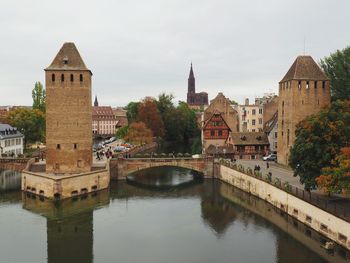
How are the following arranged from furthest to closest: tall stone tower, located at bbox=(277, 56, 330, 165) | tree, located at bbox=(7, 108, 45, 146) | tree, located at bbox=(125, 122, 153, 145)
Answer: tree, located at bbox=(125, 122, 153, 145) → tree, located at bbox=(7, 108, 45, 146) → tall stone tower, located at bbox=(277, 56, 330, 165)

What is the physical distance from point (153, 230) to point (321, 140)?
15.9m

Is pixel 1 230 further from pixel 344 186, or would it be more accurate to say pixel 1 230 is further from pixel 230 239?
pixel 344 186

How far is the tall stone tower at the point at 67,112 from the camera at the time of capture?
48.5 metres

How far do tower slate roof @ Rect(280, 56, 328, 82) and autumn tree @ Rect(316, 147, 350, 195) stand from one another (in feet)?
78.3

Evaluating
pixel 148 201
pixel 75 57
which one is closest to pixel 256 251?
pixel 148 201

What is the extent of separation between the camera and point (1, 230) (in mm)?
33969

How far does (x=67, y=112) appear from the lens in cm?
4884

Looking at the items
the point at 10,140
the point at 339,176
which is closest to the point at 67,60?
the point at 10,140

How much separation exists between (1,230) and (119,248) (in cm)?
1118

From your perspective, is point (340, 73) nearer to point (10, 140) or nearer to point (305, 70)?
point (305, 70)

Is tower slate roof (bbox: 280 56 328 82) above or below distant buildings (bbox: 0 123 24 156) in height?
above

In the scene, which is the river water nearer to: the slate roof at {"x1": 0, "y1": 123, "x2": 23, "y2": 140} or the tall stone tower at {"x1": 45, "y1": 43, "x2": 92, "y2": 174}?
the tall stone tower at {"x1": 45, "y1": 43, "x2": 92, "y2": 174}

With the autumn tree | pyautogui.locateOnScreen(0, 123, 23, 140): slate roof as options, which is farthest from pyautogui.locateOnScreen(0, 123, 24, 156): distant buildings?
the autumn tree

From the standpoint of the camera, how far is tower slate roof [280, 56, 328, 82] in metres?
51.9
